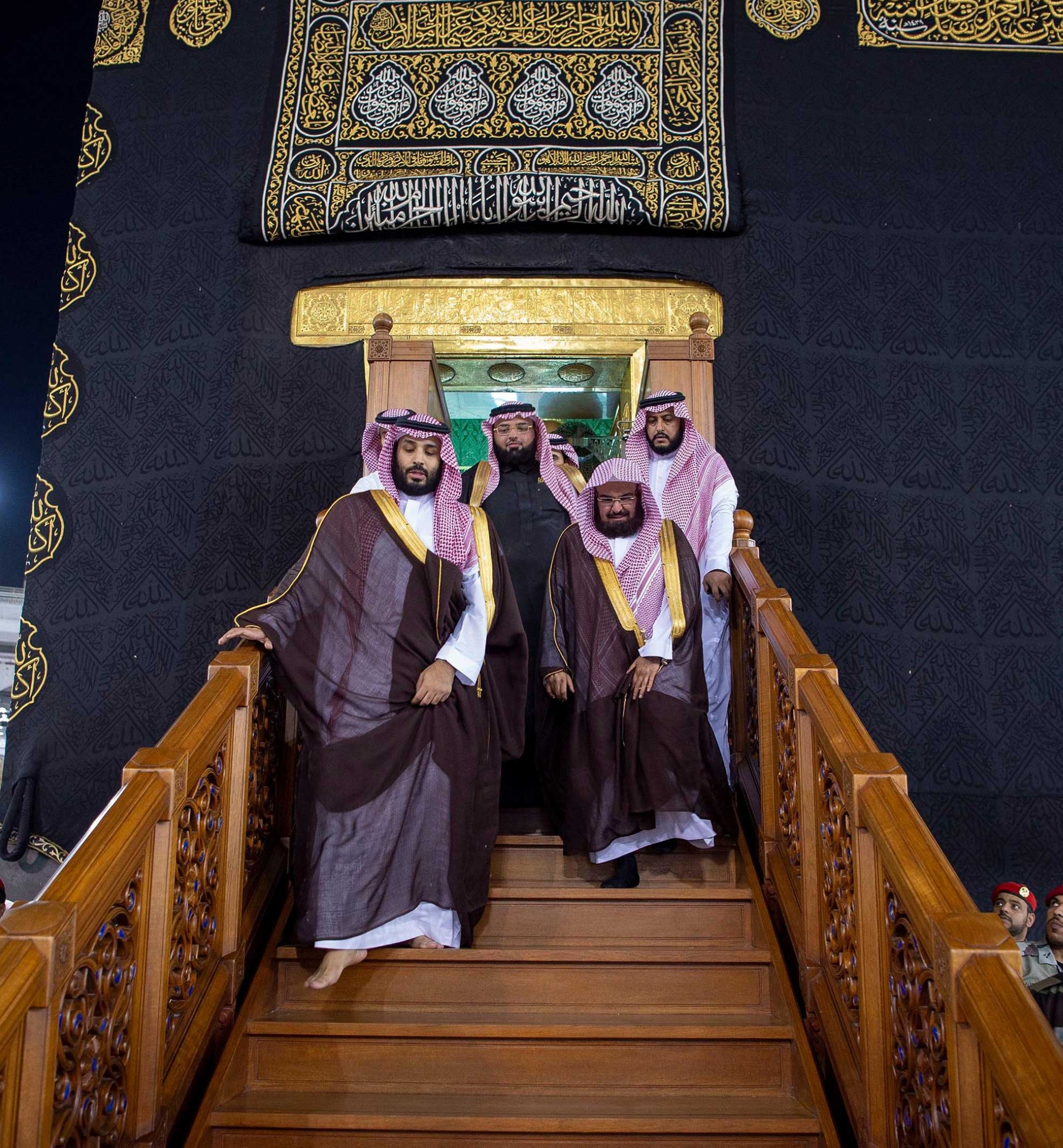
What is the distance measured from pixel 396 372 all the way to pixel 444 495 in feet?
5.82

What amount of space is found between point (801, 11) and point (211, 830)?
557cm

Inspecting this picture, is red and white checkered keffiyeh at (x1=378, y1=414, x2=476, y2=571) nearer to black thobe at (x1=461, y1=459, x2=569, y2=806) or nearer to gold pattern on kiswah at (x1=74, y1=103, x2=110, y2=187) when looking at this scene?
black thobe at (x1=461, y1=459, x2=569, y2=806)

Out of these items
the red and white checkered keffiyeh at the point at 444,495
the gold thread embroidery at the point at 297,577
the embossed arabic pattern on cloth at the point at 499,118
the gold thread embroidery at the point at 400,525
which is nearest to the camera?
the gold thread embroidery at the point at 297,577

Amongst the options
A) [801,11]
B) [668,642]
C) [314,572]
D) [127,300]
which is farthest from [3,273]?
[668,642]

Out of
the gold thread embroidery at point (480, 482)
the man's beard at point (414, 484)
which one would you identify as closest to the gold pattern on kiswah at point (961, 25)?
the gold thread embroidery at point (480, 482)

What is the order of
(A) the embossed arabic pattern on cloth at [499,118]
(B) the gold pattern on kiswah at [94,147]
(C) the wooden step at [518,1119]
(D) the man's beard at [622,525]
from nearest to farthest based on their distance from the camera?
(C) the wooden step at [518,1119]
(D) the man's beard at [622,525]
(A) the embossed arabic pattern on cloth at [499,118]
(B) the gold pattern on kiswah at [94,147]

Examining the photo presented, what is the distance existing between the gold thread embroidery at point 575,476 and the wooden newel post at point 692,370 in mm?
808

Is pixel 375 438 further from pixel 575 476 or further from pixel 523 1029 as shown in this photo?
pixel 523 1029

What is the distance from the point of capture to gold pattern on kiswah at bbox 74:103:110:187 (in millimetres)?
5824

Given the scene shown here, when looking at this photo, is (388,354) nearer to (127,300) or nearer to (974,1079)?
(127,300)

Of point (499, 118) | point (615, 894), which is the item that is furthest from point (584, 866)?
point (499, 118)

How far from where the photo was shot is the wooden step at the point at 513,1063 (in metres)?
2.59

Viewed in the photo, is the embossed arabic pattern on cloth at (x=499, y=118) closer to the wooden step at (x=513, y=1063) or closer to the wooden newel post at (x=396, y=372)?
the wooden newel post at (x=396, y=372)

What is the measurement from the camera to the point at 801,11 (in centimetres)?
597
